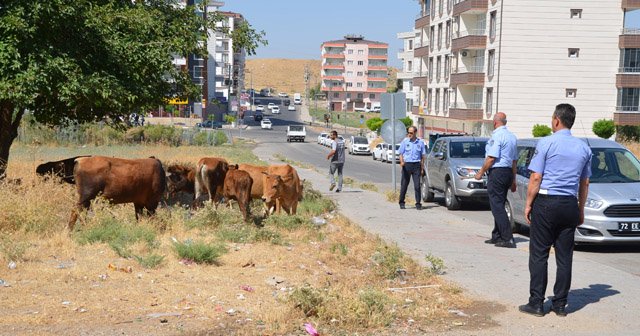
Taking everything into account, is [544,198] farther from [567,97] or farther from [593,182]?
[567,97]

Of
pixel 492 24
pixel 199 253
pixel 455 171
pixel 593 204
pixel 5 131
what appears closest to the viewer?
pixel 199 253

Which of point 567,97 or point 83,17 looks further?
point 567,97

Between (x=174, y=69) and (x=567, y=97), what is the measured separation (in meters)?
44.7

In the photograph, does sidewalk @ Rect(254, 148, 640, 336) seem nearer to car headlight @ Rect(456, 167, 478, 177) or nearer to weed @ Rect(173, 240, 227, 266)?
car headlight @ Rect(456, 167, 478, 177)

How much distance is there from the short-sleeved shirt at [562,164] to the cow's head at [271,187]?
677 centimetres

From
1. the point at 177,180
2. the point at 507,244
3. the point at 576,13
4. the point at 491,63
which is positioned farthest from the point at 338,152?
the point at 576,13

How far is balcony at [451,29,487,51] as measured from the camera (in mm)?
59594

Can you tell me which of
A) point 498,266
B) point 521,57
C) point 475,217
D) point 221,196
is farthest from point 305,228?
point 521,57

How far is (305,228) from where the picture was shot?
12898mm

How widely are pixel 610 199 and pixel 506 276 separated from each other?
317cm

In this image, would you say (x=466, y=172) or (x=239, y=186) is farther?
(x=466, y=172)

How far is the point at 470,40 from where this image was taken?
59.9 metres

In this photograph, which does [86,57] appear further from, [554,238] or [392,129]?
[554,238]

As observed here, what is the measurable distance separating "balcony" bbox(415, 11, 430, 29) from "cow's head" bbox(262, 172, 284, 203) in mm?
63229
